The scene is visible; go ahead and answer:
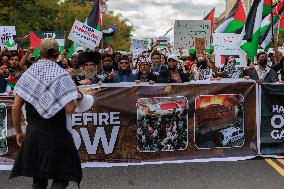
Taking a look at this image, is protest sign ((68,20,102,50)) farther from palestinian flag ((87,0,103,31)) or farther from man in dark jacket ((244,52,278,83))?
man in dark jacket ((244,52,278,83))

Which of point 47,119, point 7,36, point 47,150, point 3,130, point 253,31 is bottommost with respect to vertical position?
point 3,130

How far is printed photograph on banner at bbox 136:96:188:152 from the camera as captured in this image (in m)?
8.72

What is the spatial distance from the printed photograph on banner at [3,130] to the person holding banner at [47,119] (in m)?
3.25

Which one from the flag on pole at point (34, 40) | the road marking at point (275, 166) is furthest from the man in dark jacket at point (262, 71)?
the flag on pole at point (34, 40)

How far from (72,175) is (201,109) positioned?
387 centimetres

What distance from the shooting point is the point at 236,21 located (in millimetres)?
14445

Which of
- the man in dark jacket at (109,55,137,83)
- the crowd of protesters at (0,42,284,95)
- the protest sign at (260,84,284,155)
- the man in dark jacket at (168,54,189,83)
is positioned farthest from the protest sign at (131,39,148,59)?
the protest sign at (260,84,284,155)

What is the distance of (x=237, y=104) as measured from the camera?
8930 mm

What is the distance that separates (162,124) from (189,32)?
989 cm

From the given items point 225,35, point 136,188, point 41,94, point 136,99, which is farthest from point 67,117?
point 225,35

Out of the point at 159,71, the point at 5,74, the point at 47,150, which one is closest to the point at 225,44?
the point at 159,71

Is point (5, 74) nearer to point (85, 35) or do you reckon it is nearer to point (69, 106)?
point (85, 35)

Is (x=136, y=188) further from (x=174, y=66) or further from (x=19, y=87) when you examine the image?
(x=174, y=66)

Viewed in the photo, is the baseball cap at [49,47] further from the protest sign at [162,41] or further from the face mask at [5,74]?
the protest sign at [162,41]
